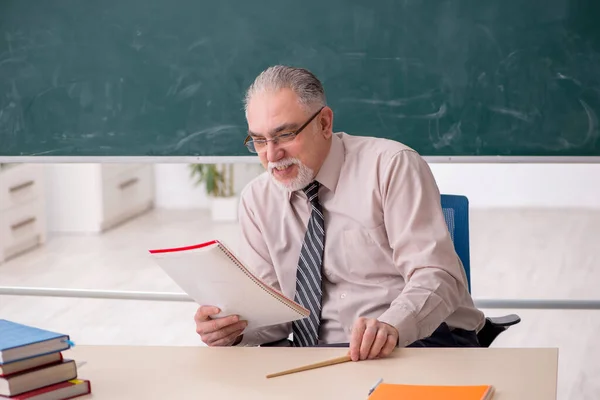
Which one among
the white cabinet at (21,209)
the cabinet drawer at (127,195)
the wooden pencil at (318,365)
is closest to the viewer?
the wooden pencil at (318,365)

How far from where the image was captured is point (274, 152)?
2.16 m

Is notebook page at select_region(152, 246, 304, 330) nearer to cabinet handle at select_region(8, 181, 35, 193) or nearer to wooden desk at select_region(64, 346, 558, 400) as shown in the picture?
wooden desk at select_region(64, 346, 558, 400)

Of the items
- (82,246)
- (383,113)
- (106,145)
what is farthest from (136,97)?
(82,246)

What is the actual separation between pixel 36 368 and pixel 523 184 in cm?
247

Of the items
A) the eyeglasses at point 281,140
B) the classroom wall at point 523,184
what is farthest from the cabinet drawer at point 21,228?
the eyeglasses at point 281,140

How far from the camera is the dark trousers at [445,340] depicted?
2.06m

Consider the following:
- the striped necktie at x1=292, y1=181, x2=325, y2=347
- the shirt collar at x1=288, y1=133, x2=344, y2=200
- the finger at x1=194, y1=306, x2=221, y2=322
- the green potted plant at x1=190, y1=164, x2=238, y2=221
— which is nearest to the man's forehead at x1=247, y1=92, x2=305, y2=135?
the shirt collar at x1=288, y1=133, x2=344, y2=200

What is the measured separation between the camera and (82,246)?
4645 mm

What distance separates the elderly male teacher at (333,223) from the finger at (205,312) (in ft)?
0.54

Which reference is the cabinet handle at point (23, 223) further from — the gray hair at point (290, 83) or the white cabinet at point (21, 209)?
the gray hair at point (290, 83)

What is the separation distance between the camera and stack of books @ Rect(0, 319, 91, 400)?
1488mm

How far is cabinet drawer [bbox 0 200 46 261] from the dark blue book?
9.78 ft

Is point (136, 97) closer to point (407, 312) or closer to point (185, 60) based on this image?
point (185, 60)

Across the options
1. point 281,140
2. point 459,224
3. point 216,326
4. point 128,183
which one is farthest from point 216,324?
point 128,183
